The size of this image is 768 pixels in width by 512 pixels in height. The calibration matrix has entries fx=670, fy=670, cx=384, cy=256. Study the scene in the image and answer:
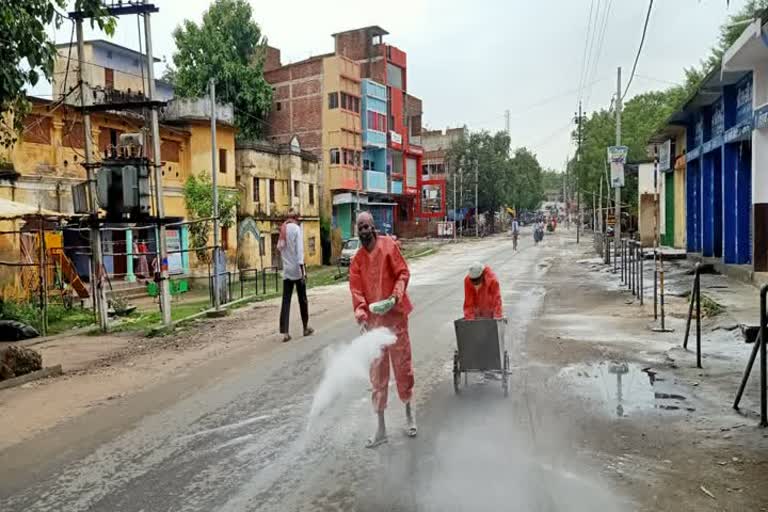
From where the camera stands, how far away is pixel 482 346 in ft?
23.1

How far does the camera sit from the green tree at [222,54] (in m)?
41.1

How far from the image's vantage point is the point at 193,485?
4.72 meters

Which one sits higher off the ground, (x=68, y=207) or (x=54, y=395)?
(x=68, y=207)

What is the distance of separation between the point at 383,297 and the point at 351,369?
0.95 metres

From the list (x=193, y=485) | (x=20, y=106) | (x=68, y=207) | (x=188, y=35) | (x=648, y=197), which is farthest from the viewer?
(x=188, y=35)

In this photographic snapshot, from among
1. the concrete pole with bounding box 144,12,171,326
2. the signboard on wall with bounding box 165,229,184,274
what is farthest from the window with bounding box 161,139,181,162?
the concrete pole with bounding box 144,12,171,326

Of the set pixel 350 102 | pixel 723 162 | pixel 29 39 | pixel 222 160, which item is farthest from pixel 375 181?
pixel 29 39

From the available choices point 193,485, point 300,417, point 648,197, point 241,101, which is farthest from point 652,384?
point 241,101

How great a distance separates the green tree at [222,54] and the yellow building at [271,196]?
7.15 m

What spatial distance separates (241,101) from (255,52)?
131 inches

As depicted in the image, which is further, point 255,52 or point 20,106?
point 255,52

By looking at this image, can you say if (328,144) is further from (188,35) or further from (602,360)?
(602,360)

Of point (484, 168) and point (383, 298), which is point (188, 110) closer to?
point (383, 298)

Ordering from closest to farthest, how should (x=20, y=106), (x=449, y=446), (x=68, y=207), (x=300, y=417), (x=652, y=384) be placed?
(x=449, y=446), (x=300, y=417), (x=652, y=384), (x=20, y=106), (x=68, y=207)
